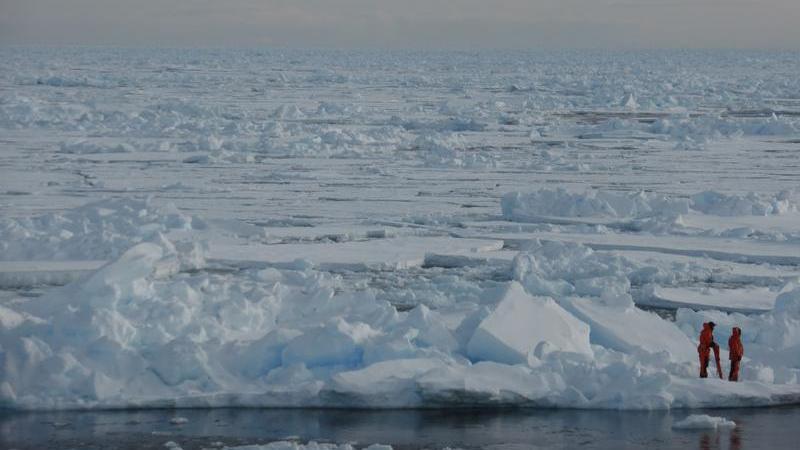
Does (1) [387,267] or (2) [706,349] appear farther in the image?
(1) [387,267]

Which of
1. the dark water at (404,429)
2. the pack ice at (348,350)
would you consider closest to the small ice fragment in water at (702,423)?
the dark water at (404,429)

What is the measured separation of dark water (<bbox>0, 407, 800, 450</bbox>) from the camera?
6.98 meters

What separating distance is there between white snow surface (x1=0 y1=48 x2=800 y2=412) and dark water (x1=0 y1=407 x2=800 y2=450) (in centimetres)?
18

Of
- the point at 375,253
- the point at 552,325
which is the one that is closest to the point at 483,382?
the point at 552,325

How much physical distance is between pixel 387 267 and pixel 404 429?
472 cm

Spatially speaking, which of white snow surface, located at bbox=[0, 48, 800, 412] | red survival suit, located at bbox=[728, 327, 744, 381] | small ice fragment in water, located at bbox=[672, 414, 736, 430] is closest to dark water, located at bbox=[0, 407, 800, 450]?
small ice fragment in water, located at bbox=[672, 414, 736, 430]

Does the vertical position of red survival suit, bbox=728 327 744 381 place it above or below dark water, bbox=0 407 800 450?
above

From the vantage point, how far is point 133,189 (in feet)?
55.9

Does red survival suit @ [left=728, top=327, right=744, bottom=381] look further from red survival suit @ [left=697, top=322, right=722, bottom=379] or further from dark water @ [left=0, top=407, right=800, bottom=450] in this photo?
dark water @ [left=0, top=407, right=800, bottom=450]

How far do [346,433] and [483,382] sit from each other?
1086 millimetres

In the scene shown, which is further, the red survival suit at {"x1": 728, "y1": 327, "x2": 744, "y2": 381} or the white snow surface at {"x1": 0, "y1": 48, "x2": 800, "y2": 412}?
the red survival suit at {"x1": 728, "y1": 327, "x2": 744, "y2": 381}

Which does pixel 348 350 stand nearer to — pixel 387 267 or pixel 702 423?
pixel 702 423

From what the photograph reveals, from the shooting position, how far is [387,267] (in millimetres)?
11930

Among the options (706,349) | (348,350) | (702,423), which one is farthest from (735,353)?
(348,350)
